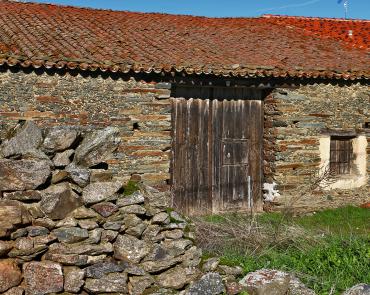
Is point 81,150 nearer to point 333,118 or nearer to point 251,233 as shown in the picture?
point 251,233

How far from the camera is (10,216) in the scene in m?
4.22

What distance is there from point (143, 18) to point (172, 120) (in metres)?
4.06

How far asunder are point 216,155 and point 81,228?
6.30m

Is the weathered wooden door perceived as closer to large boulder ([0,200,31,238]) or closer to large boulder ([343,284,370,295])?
large boulder ([343,284,370,295])

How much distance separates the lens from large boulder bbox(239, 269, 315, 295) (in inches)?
185

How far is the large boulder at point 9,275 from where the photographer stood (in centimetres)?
418

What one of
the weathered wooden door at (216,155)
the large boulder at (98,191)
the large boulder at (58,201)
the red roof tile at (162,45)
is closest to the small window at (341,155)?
the red roof tile at (162,45)

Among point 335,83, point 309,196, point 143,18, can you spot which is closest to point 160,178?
point 309,196

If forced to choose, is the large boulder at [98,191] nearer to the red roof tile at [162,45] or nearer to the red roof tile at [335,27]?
the red roof tile at [162,45]

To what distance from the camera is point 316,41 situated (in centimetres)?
1310

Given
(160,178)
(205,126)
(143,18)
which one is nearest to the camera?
(160,178)

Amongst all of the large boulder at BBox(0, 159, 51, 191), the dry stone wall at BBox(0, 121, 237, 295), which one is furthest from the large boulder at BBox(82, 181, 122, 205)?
the large boulder at BBox(0, 159, 51, 191)

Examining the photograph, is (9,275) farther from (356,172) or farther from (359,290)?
(356,172)

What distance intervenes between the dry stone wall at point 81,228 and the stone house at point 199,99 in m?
4.35
